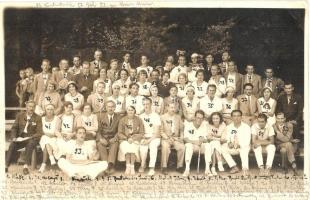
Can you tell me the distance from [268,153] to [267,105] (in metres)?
0.68

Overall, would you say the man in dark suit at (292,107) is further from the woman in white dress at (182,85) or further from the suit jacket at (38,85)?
the suit jacket at (38,85)

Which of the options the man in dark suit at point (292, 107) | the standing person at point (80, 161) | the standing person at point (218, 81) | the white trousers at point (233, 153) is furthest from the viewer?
the standing person at point (218, 81)

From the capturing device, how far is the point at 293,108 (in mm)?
10477

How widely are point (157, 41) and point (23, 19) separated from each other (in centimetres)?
189

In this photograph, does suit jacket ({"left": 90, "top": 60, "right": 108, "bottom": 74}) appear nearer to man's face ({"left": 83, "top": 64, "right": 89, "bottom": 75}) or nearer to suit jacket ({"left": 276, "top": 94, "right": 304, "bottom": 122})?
man's face ({"left": 83, "top": 64, "right": 89, "bottom": 75})

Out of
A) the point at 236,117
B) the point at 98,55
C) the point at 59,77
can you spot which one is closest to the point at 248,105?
the point at 236,117

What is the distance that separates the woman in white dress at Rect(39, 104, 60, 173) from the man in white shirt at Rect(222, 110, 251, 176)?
2361 mm

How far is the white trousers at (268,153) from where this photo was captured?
1041 centimetres

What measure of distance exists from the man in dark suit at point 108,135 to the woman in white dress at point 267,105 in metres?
2.01

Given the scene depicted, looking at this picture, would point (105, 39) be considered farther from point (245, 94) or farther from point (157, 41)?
point (245, 94)

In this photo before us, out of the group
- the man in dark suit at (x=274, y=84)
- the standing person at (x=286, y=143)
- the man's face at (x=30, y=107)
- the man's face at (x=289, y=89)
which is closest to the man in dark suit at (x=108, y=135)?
the man's face at (x=30, y=107)

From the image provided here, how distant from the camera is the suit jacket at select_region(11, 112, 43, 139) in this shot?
1035 centimetres

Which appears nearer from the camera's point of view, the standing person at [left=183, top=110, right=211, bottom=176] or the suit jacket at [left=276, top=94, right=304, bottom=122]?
the standing person at [left=183, top=110, right=211, bottom=176]

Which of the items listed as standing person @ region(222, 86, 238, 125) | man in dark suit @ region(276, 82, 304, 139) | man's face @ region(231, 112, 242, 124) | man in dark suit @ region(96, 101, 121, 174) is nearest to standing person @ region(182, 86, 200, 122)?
standing person @ region(222, 86, 238, 125)
